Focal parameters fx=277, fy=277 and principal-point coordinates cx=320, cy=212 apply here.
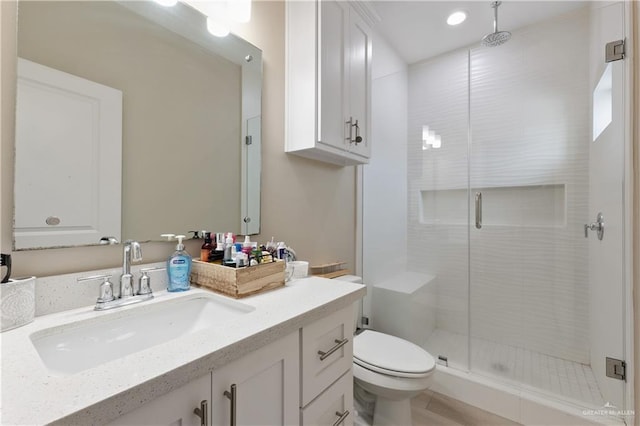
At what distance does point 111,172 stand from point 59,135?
6.0 inches

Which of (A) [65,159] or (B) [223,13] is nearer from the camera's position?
(A) [65,159]

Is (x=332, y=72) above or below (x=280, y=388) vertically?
above

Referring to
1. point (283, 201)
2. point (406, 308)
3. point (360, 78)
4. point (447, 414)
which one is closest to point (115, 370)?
point (283, 201)

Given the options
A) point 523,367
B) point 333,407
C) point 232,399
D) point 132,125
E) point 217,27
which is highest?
point 217,27

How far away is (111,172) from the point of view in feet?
2.88

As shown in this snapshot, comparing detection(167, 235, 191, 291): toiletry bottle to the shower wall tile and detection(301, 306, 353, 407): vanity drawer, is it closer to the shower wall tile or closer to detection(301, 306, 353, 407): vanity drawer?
detection(301, 306, 353, 407): vanity drawer

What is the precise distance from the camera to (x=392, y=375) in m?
1.31

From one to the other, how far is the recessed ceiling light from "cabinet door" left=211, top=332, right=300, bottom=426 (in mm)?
2453

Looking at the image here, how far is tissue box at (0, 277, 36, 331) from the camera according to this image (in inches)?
24.6

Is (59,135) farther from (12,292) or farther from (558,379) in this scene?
(558,379)

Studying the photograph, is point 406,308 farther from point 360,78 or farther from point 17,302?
point 17,302


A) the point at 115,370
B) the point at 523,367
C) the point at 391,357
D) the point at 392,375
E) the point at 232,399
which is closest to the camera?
the point at 115,370

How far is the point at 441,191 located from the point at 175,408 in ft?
8.11

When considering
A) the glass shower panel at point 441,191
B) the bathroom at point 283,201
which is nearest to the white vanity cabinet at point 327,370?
the bathroom at point 283,201
